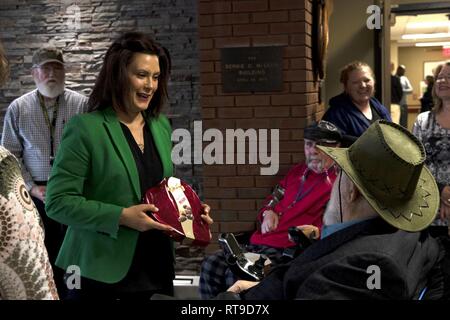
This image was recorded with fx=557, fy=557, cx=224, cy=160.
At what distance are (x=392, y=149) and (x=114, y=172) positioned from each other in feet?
2.35

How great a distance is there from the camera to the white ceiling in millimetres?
2977

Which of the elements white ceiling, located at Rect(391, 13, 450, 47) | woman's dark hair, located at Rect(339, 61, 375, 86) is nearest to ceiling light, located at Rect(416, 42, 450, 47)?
white ceiling, located at Rect(391, 13, 450, 47)

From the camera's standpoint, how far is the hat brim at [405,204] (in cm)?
118

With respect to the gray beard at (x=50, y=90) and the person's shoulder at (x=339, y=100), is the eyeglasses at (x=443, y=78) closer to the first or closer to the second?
the person's shoulder at (x=339, y=100)

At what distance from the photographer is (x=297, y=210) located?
2266 millimetres

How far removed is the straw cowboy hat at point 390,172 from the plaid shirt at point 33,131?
4.98 feet

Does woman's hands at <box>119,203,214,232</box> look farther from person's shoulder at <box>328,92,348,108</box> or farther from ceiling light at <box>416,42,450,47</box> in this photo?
ceiling light at <box>416,42,450,47</box>

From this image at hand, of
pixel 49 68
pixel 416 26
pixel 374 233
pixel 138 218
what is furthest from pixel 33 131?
pixel 416 26

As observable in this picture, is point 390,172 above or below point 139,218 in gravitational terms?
above

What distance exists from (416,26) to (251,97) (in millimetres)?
1123

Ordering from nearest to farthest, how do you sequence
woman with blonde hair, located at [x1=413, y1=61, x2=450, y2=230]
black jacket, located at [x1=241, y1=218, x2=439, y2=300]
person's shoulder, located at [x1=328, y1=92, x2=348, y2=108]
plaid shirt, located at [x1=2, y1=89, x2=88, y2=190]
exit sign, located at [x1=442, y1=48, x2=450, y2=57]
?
black jacket, located at [x1=241, y1=218, x2=439, y2=300], woman with blonde hair, located at [x1=413, y1=61, x2=450, y2=230], plaid shirt, located at [x1=2, y1=89, x2=88, y2=190], person's shoulder, located at [x1=328, y1=92, x2=348, y2=108], exit sign, located at [x1=442, y1=48, x2=450, y2=57]

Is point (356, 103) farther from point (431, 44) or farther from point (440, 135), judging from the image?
point (431, 44)

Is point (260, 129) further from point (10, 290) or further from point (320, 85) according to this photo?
point (10, 290)

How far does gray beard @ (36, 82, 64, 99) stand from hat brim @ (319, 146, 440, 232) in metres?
1.56
